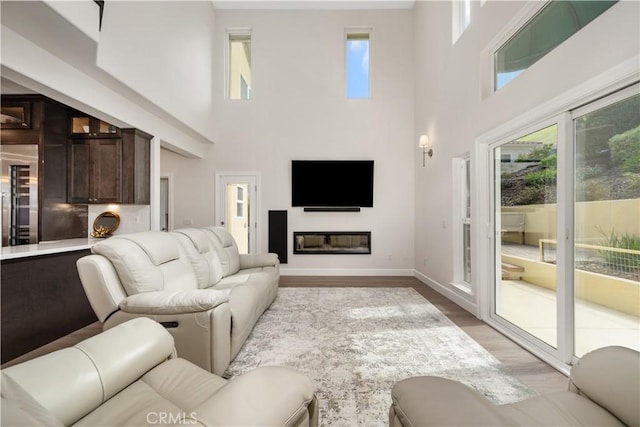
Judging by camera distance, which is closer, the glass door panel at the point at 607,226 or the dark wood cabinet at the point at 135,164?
the glass door panel at the point at 607,226

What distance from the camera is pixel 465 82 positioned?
11.6 feet

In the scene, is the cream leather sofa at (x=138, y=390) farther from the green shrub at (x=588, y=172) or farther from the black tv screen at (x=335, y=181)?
the black tv screen at (x=335, y=181)

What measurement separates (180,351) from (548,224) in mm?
3040

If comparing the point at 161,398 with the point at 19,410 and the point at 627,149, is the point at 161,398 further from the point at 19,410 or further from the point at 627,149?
the point at 627,149

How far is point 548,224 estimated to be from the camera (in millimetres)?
2391

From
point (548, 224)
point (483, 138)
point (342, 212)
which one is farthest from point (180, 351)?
point (342, 212)

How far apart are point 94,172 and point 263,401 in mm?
4520

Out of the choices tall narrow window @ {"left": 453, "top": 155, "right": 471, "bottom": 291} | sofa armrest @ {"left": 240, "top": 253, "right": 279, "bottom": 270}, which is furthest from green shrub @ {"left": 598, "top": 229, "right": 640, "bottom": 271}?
sofa armrest @ {"left": 240, "top": 253, "right": 279, "bottom": 270}

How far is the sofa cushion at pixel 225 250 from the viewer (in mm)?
3416

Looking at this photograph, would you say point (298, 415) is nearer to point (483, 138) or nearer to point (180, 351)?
point (180, 351)

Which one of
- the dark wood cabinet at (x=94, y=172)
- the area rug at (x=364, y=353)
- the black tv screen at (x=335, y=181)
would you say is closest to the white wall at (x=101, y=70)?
the dark wood cabinet at (x=94, y=172)

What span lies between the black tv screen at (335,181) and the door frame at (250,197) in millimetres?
779

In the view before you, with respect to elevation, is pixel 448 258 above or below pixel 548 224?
below

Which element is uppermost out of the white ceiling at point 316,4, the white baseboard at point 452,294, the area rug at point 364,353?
the white ceiling at point 316,4
